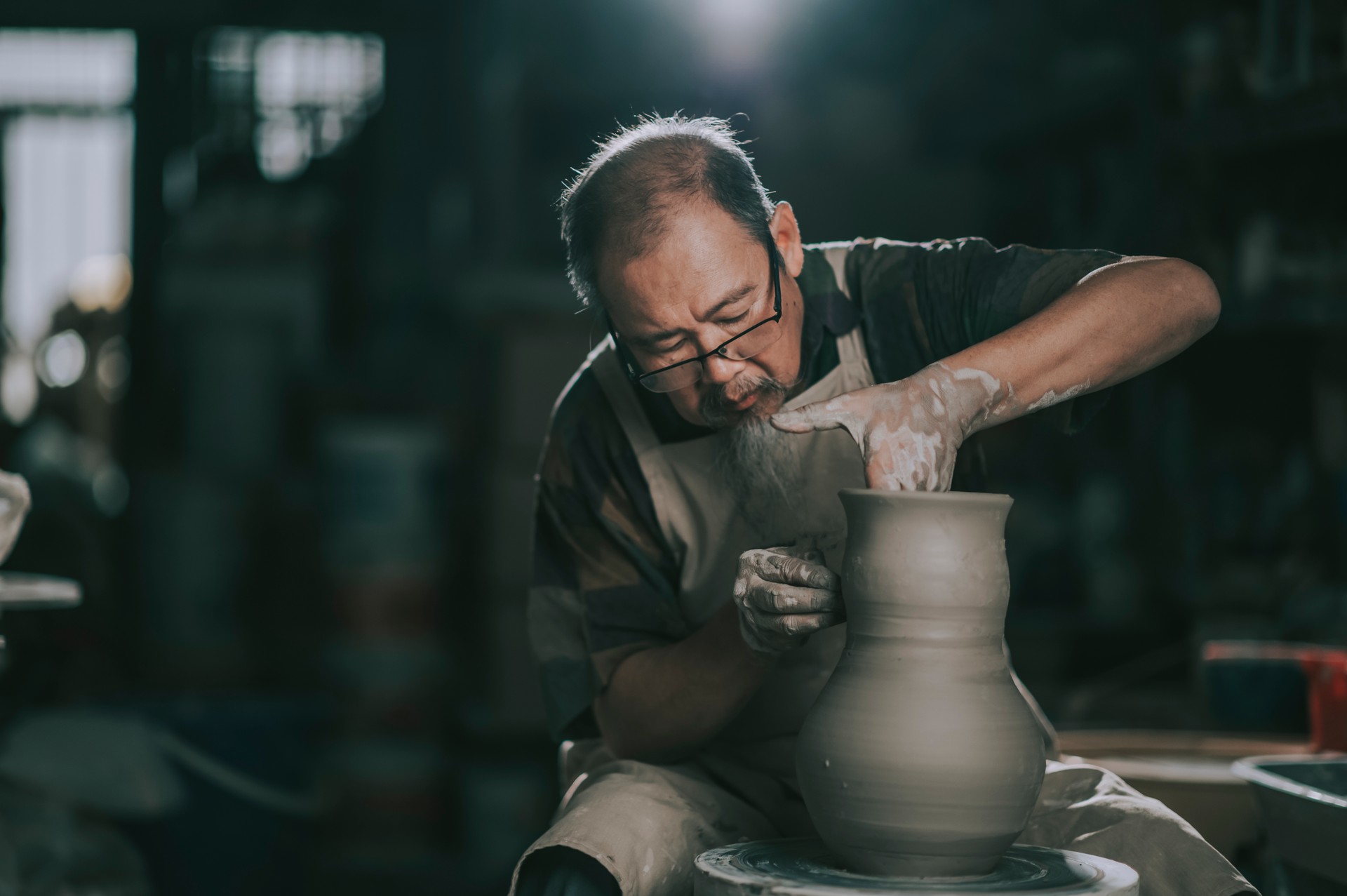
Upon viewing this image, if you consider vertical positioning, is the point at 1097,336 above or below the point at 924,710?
above

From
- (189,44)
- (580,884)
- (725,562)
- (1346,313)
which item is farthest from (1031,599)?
(189,44)

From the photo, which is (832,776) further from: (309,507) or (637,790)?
(309,507)

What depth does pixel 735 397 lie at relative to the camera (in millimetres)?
1796

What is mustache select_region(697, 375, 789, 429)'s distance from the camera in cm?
179

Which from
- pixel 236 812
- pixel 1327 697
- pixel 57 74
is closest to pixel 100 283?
pixel 57 74

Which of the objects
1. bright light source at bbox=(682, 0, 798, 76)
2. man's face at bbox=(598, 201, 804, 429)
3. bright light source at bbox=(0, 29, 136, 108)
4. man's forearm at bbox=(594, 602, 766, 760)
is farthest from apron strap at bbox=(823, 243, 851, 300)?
bright light source at bbox=(0, 29, 136, 108)

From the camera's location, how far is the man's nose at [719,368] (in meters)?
1.76

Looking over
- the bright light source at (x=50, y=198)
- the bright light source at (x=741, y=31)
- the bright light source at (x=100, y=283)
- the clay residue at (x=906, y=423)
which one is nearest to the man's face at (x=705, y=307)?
the clay residue at (x=906, y=423)

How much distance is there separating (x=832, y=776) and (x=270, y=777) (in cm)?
250

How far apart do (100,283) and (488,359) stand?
456 cm

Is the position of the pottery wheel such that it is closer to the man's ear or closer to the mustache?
the mustache

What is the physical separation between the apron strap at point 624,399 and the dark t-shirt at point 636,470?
0.04 feet

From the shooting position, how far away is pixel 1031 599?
426cm

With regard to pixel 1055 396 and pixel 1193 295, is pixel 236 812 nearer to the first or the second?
pixel 1055 396
